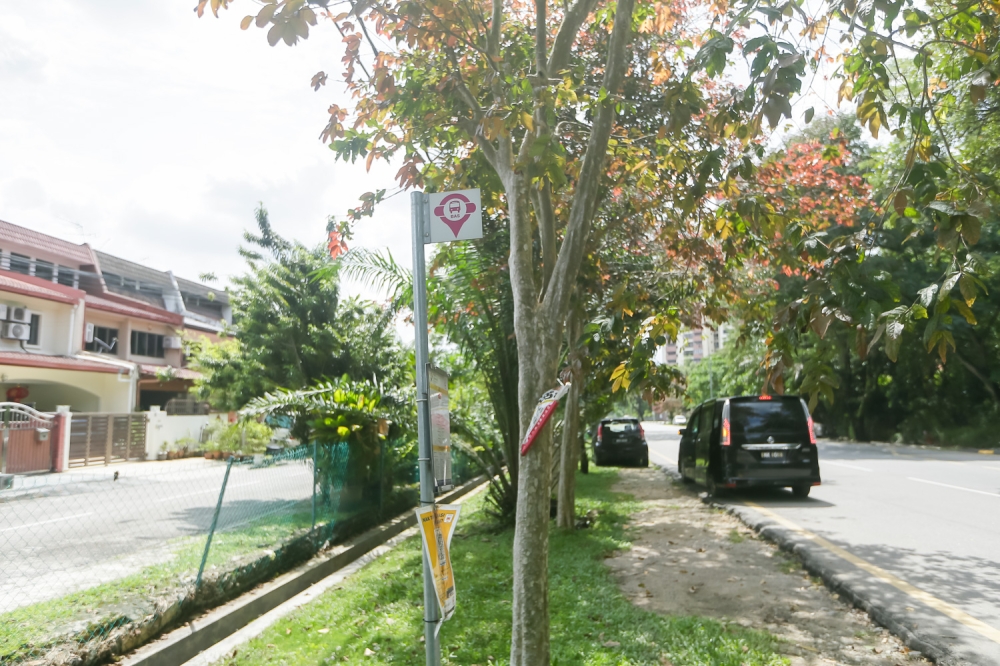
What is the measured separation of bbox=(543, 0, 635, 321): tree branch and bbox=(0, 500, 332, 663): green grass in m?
3.73

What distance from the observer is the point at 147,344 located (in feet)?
108

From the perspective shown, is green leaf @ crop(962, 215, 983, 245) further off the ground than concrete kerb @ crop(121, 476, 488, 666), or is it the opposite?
green leaf @ crop(962, 215, 983, 245)

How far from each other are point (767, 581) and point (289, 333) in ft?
33.1

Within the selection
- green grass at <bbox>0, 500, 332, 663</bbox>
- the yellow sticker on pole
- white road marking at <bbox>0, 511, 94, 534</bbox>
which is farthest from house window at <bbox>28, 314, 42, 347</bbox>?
the yellow sticker on pole

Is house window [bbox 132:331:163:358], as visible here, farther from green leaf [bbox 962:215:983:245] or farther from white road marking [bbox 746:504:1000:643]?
green leaf [bbox 962:215:983:245]

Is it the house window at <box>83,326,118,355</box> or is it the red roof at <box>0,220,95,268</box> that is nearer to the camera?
the red roof at <box>0,220,95,268</box>

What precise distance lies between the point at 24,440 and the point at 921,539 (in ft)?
65.8

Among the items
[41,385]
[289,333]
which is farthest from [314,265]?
[41,385]

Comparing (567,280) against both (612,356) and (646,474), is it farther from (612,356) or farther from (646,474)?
(646,474)

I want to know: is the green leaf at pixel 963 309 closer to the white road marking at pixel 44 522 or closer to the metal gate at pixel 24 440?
the white road marking at pixel 44 522

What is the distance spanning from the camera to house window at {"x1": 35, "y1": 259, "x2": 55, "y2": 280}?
92.9 feet

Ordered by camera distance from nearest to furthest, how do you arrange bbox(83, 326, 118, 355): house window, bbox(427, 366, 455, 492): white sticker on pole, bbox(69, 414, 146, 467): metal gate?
1. bbox(427, 366, 455, 492): white sticker on pole
2. bbox(69, 414, 146, 467): metal gate
3. bbox(83, 326, 118, 355): house window

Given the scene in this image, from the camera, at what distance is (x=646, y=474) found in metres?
21.1

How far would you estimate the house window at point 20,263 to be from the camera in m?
26.7
